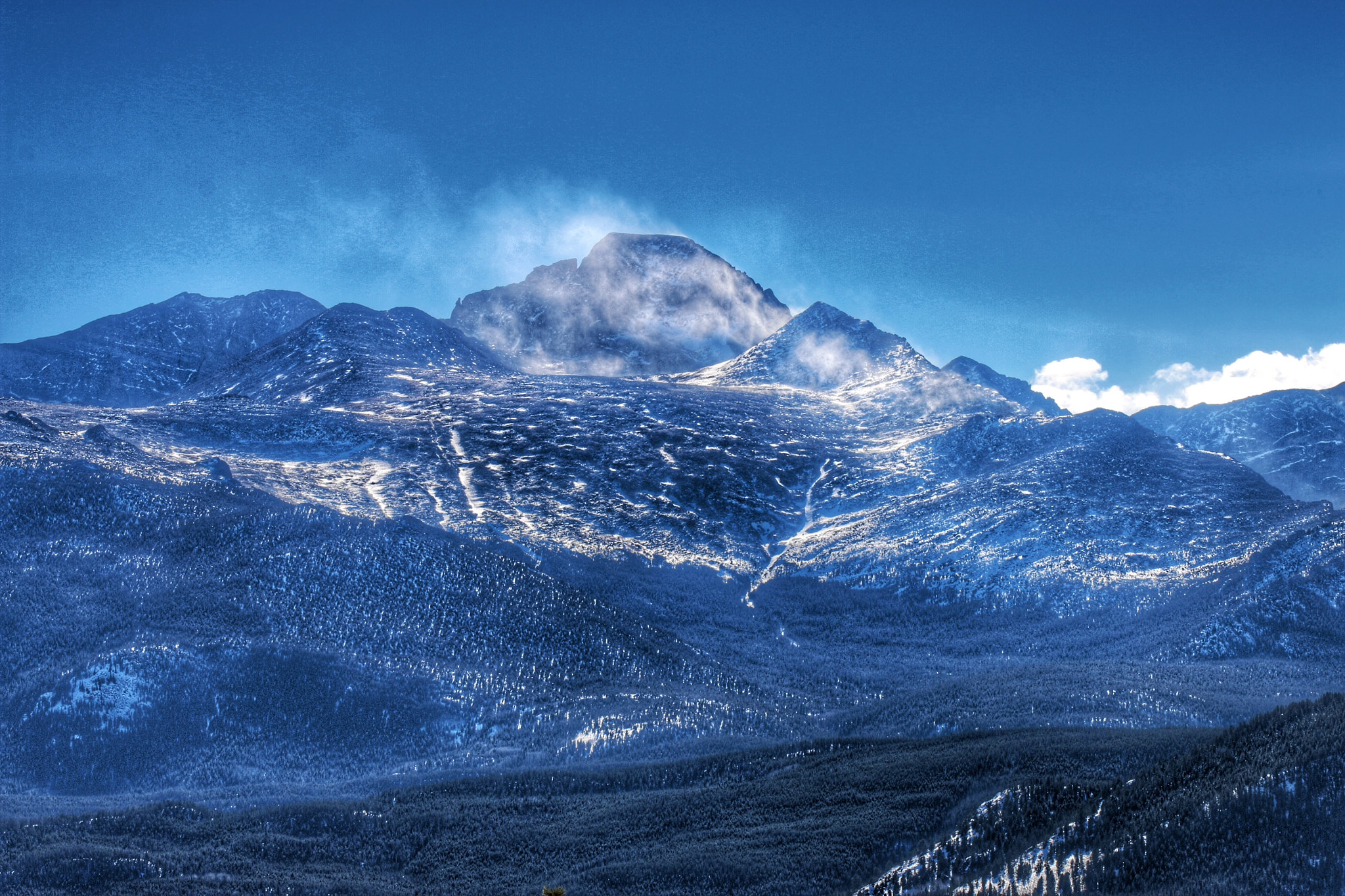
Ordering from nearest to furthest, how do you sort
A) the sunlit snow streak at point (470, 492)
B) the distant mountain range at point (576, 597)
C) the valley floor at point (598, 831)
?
the valley floor at point (598, 831), the distant mountain range at point (576, 597), the sunlit snow streak at point (470, 492)

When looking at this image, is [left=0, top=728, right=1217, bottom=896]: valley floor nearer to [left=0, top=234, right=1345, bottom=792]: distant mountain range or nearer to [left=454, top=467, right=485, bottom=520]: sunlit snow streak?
[left=0, top=234, right=1345, bottom=792]: distant mountain range

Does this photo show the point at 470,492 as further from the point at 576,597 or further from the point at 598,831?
the point at 598,831

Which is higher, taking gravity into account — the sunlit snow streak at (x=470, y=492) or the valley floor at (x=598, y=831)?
the sunlit snow streak at (x=470, y=492)

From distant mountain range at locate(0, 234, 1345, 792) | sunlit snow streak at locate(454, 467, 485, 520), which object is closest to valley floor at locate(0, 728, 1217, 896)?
distant mountain range at locate(0, 234, 1345, 792)

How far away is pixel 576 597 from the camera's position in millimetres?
129125

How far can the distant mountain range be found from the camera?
87.8 metres

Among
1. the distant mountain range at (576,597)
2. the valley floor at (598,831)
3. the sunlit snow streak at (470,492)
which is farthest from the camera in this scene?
the sunlit snow streak at (470,492)

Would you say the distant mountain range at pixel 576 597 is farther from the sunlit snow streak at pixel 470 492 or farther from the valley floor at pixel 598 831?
the valley floor at pixel 598 831

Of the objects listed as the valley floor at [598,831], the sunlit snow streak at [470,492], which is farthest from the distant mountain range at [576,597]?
the valley floor at [598,831]

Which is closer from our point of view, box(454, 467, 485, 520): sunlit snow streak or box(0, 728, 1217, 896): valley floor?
box(0, 728, 1217, 896): valley floor

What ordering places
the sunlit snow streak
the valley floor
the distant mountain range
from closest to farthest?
the valley floor
the distant mountain range
the sunlit snow streak

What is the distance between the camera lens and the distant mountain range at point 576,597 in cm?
8781

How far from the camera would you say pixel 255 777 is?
80688mm

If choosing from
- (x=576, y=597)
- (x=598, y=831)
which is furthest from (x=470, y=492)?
(x=598, y=831)
